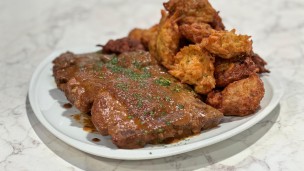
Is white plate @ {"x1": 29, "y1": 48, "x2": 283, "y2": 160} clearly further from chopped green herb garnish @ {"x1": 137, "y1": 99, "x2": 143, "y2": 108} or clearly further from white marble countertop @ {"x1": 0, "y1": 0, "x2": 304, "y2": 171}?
chopped green herb garnish @ {"x1": 137, "y1": 99, "x2": 143, "y2": 108}

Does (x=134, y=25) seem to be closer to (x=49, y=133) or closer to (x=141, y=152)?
(x=49, y=133)

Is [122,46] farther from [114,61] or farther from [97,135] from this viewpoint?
[97,135]

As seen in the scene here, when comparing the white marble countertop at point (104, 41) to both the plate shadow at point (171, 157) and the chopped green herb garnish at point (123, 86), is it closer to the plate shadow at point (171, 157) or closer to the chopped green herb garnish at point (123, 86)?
the plate shadow at point (171, 157)

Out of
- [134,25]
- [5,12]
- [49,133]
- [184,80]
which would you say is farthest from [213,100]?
[5,12]

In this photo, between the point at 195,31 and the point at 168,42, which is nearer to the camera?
the point at 195,31

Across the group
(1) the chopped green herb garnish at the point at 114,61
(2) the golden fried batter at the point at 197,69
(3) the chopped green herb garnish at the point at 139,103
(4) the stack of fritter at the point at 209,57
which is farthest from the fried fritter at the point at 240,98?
(1) the chopped green herb garnish at the point at 114,61

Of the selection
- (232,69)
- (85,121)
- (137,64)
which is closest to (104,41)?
(137,64)
